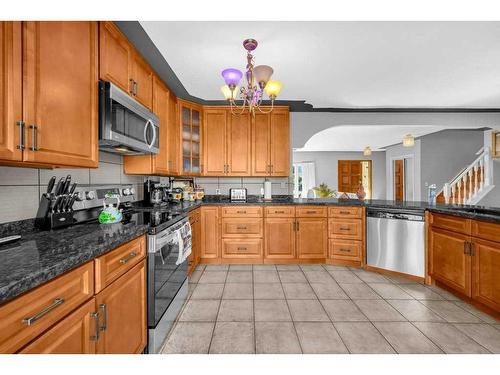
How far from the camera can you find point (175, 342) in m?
1.72

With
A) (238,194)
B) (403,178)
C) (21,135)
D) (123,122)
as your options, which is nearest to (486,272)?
(238,194)

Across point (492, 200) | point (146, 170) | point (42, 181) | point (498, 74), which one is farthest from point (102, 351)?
point (492, 200)

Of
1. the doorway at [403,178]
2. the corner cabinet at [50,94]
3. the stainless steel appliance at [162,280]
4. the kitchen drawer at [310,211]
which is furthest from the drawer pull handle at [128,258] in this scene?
the doorway at [403,178]

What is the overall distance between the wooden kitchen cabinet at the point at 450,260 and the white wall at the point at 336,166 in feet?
21.1

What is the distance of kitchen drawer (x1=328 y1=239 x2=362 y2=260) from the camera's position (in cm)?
325

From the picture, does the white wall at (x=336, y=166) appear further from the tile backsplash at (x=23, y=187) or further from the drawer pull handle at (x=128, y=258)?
the drawer pull handle at (x=128, y=258)

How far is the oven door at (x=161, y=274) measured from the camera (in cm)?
161

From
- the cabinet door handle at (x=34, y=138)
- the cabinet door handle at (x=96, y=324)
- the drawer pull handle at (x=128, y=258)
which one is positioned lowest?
the cabinet door handle at (x=96, y=324)

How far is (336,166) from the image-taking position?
29.6 feet

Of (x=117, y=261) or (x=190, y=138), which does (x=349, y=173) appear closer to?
(x=190, y=138)

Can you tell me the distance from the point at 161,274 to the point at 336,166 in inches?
329
